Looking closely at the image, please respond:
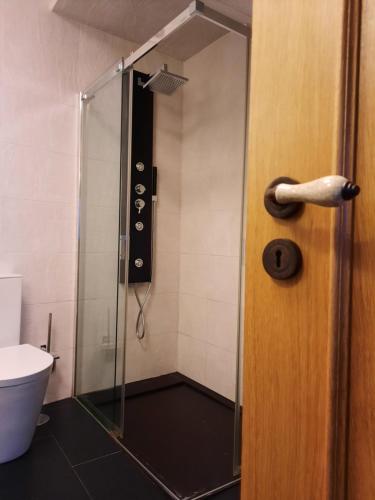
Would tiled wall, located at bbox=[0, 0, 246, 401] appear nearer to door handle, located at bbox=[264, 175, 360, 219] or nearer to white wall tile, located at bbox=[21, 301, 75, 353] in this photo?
white wall tile, located at bbox=[21, 301, 75, 353]

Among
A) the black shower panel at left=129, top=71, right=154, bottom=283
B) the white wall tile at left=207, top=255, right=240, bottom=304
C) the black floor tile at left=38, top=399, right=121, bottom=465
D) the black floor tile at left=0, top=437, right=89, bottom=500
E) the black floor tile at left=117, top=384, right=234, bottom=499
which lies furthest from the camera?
the black shower panel at left=129, top=71, right=154, bottom=283

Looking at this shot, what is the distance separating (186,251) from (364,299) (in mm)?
2425

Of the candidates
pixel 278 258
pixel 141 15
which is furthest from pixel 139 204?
pixel 278 258

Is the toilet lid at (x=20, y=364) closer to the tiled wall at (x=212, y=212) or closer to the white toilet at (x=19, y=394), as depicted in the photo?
the white toilet at (x=19, y=394)

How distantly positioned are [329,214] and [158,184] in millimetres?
2407

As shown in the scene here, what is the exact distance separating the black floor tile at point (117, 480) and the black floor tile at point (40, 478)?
49 millimetres

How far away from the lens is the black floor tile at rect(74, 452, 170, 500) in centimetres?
151

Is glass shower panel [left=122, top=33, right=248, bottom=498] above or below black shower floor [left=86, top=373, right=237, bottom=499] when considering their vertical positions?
above

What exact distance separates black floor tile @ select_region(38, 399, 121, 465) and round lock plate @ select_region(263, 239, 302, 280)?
172cm

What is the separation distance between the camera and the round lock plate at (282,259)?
1.45ft

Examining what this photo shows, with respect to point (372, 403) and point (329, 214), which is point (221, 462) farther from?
point (329, 214)

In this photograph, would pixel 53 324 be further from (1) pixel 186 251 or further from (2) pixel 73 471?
(1) pixel 186 251

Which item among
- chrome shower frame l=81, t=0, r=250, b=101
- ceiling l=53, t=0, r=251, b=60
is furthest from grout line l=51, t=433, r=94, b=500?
ceiling l=53, t=0, r=251, b=60

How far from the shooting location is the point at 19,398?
1612 millimetres
